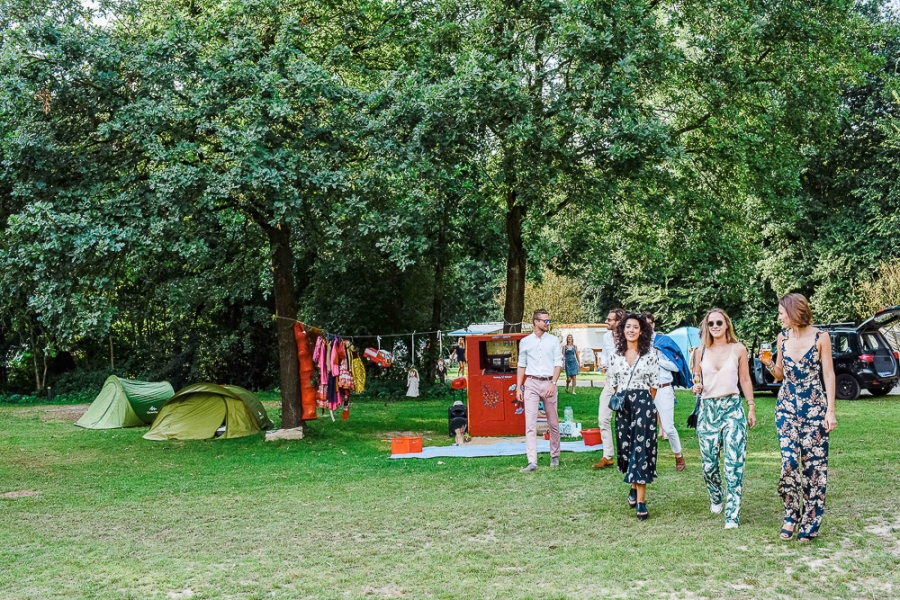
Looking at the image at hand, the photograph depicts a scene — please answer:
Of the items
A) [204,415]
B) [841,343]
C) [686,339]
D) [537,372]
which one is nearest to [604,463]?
[537,372]

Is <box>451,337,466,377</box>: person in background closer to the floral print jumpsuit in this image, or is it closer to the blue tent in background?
the blue tent in background

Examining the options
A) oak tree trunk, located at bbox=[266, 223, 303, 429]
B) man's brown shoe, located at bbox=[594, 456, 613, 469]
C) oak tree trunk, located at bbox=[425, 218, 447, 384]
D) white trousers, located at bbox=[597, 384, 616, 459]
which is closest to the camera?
white trousers, located at bbox=[597, 384, 616, 459]

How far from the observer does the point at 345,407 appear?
15672mm

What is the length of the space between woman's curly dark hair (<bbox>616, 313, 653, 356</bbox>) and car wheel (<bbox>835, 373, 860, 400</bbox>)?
13816mm

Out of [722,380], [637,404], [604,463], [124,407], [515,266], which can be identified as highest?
[515,266]

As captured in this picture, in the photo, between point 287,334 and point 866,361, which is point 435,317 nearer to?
point 287,334

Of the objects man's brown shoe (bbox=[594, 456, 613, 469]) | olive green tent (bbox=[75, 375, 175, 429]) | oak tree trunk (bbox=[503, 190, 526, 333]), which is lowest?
man's brown shoe (bbox=[594, 456, 613, 469])

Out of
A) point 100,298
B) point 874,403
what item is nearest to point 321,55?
point 100,298

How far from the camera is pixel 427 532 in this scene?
7.20m

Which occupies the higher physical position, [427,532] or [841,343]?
[841,343]

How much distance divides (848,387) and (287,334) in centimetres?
1290

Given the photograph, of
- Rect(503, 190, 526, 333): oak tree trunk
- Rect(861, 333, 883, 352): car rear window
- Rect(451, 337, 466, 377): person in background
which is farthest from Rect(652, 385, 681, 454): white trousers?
Rect(451, 337, 466, 377): person in background

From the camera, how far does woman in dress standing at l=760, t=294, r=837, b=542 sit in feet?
20.1

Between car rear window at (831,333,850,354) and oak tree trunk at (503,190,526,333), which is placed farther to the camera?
car rear window at (831,333,850,354)
